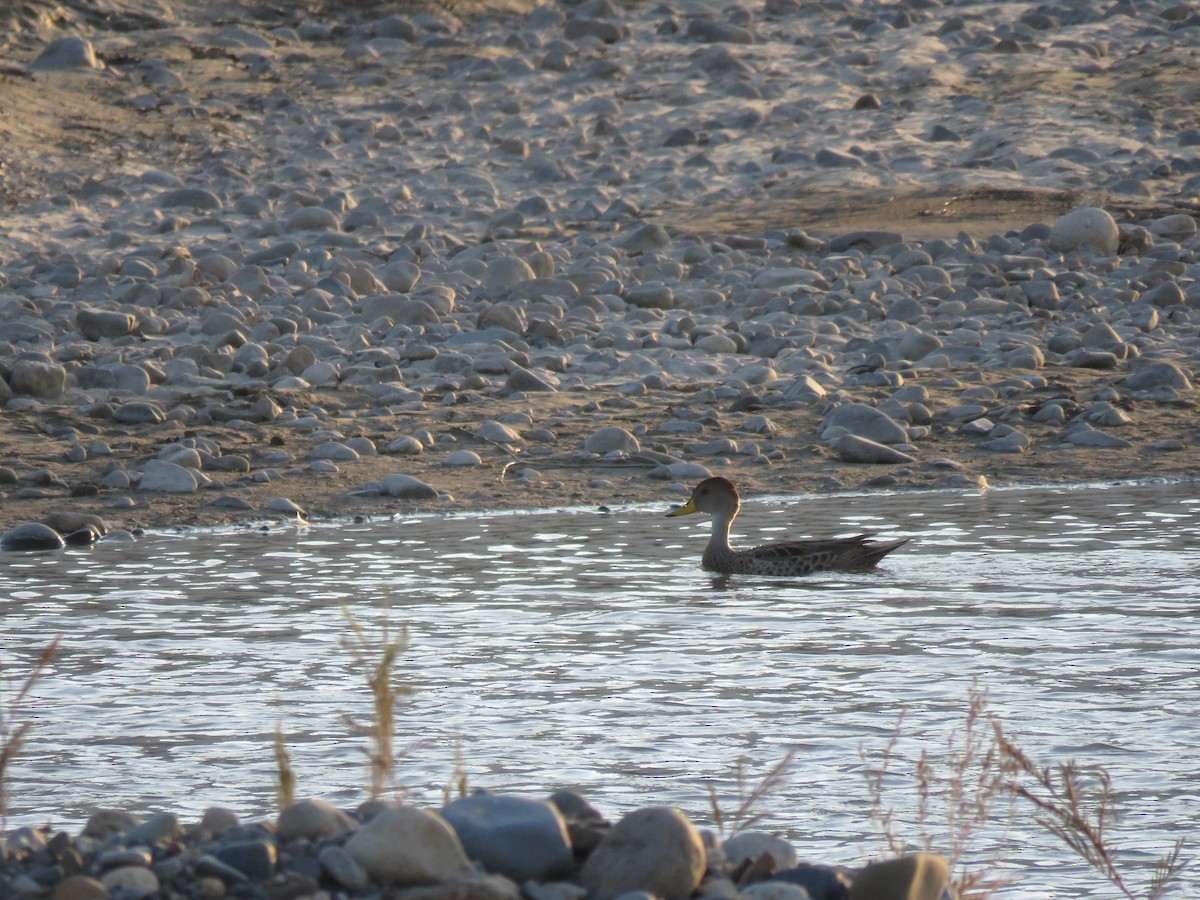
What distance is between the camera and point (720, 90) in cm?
2089

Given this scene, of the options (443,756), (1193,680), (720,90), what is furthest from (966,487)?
(720,90)

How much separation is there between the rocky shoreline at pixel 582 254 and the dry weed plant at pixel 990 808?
519 centimetres

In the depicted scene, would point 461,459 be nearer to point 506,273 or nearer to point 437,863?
point 506,273

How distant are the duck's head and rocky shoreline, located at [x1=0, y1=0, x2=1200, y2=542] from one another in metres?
1.05

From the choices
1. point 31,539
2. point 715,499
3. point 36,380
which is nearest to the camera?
point 31,539

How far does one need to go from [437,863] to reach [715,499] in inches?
232

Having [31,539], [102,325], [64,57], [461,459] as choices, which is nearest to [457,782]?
[31,539]

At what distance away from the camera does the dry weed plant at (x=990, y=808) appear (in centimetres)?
370

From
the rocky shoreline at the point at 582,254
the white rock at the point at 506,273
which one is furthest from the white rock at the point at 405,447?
the white rock at the point at 506,273

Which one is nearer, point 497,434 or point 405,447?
point 405,447

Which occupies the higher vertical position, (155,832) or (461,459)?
(155,832)

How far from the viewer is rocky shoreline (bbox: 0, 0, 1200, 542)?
10.7 metres

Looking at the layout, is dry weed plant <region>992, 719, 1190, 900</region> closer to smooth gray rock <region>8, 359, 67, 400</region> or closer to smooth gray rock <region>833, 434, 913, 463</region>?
smooth gray rock <region>833, 434, 913, 463</region>

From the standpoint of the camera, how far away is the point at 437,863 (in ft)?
10.3
